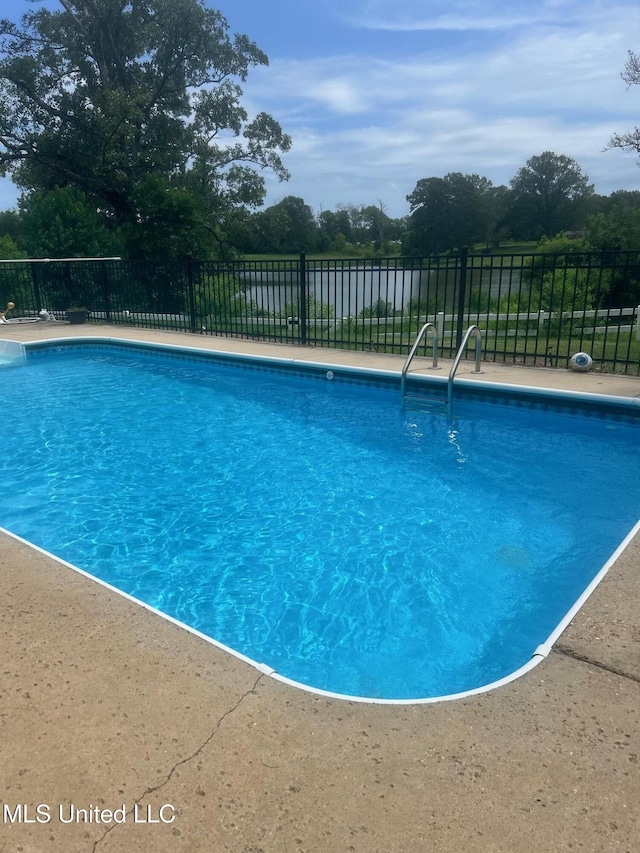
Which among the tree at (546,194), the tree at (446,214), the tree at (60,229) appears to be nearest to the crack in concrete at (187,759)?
the tree at (60,229)

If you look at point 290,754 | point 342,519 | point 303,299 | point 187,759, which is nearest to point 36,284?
point 303,299

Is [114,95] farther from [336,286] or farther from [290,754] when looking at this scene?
[290,754]

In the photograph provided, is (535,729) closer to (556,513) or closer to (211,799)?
(211,799)

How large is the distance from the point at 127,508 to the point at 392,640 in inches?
104

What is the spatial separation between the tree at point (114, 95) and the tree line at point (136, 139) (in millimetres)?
38

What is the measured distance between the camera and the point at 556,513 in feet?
15.1

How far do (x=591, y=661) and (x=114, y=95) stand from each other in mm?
20847

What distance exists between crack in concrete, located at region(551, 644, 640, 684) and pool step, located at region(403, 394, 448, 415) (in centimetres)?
511

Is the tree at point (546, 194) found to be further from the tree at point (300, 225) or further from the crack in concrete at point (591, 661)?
the crack in concrete at point (591, 661)

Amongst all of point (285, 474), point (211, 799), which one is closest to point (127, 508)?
point (285, 474)

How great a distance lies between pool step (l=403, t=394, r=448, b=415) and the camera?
7473 mm

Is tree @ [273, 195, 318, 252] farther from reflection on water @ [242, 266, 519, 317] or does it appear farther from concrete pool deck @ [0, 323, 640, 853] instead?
concrete pool deck @ [0, 323, 640, 853]

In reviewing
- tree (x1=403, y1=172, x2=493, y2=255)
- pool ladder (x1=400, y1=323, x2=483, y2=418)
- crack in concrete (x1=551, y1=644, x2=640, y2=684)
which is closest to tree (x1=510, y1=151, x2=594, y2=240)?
tree (x1=403, y1=172, x2=493, y2=255)

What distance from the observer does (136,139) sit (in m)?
19.6
